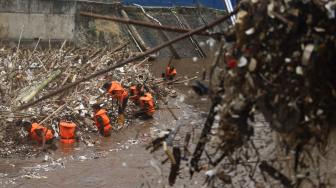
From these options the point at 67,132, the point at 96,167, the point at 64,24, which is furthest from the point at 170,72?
the point at 96,167

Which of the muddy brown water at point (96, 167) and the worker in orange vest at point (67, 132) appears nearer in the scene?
the muddy brown water at point (96, 167)

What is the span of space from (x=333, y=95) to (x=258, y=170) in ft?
2.91

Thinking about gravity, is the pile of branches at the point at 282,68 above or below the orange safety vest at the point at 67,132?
above

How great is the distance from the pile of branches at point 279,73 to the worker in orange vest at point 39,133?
6429 millimetres

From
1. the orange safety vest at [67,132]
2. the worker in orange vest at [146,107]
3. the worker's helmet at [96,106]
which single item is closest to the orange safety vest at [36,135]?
the orange safety vest at [67,132]

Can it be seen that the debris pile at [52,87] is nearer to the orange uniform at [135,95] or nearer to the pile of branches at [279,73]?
the orange uniform at [135,95]

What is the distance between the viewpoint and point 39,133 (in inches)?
384

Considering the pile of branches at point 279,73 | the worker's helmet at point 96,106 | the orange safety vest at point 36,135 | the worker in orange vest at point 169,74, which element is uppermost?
the pile of branches at point 279,73

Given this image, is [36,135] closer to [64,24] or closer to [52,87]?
[52,87]

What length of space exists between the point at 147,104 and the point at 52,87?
194 cm

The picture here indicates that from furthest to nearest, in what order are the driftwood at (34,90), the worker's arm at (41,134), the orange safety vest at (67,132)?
the driftwood at (34,90) < the orange safety vest at (67,132) < the worker's arm at (41,134)

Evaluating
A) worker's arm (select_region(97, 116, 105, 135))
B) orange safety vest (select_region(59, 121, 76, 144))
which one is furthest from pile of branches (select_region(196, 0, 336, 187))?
worker's arm (select_region(97, 116, 105, 135))

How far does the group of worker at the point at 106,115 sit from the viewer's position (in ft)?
32.4

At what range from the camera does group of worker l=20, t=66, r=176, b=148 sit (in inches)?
388
